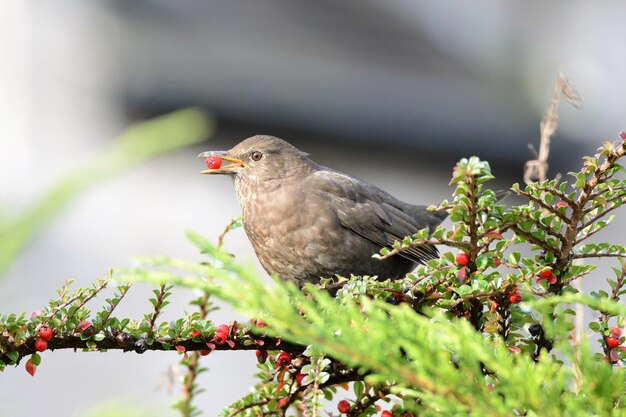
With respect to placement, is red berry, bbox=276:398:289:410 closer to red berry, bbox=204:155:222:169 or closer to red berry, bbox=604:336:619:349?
red berry, bbox=604:336:619:349

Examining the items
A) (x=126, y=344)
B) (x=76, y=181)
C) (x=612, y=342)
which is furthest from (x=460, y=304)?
(x=76, y=181)

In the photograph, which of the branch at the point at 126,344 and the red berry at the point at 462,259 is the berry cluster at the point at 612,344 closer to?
the red berry at the point at 462,259

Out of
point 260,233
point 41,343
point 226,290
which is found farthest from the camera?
point 260,233

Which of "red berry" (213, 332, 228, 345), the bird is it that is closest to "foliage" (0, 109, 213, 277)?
"red berry" (213, 332, 228, 345)

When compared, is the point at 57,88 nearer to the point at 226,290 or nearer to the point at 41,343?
the point at 41,343

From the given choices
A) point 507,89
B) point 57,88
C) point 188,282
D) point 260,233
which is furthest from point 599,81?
point 188,282

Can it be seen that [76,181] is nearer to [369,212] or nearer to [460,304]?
[460,304]
